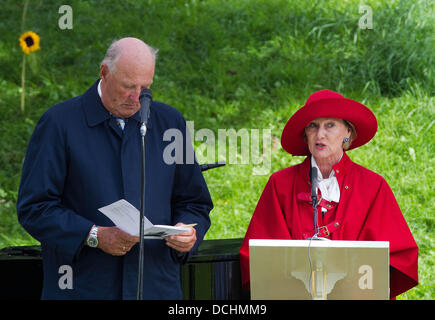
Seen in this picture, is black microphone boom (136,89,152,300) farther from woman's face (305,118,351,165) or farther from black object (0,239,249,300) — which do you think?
woman's face (305,118,351,165)

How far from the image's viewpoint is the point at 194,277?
4.30 m

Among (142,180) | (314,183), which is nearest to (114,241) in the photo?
(142,180)

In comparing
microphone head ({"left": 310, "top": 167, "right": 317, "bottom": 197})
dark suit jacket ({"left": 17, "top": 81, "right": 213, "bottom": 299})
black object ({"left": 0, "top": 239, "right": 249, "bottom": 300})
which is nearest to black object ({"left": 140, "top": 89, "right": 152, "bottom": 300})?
dark suit jacket ({"left": 17, "top": 81, "right": 213, "bottom": 299})

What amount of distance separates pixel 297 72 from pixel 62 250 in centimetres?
615

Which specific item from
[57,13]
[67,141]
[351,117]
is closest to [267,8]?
[57,13]

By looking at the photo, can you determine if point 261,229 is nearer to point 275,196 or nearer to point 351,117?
point 275,196

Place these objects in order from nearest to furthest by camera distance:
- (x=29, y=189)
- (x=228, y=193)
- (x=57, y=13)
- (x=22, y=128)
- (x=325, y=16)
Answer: (x=29, y=189) → (x=228, y=193) → (x=22, y=128) → (x=325, y=16) → (x=57, y=13)

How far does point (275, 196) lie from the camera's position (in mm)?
4277

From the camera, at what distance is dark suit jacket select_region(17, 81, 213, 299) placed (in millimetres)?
3602

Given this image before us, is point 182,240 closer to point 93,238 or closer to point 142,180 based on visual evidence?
point 93,238

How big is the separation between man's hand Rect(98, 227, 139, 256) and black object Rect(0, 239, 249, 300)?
0.80 metres

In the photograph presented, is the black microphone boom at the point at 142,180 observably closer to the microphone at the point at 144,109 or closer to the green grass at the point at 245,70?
the microphone at the point at 144,109

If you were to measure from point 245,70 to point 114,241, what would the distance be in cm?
629

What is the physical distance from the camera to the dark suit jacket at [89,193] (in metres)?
3.60
